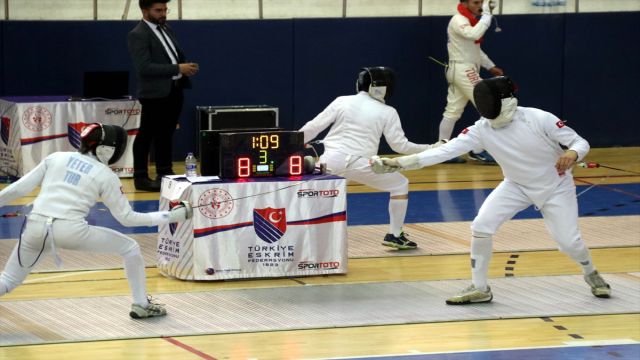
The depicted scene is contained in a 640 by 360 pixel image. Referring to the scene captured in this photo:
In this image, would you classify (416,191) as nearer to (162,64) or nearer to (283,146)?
(162,64)

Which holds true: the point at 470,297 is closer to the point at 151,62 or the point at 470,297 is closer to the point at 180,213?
the point at 180,213

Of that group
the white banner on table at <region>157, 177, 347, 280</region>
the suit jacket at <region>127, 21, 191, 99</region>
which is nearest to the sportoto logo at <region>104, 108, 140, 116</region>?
the suit jacket at <region>127, 21, 191, 99</region>

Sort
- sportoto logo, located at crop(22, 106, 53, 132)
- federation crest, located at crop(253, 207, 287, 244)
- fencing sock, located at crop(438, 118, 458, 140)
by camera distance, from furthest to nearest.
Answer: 1. fencing sock, located at crop(438, 118, 458, 140)
2. sportoto logo, located at crop(22, 106, 53, 132)
3. federation crest, located at crop(253, 207, 287, 244)

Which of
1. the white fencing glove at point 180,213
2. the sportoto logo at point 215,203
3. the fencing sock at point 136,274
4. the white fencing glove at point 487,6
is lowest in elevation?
the fencing sock at point 136,274

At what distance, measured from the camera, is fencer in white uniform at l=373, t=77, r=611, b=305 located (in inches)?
330

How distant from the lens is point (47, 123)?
13.6m

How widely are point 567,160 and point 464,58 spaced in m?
6.70

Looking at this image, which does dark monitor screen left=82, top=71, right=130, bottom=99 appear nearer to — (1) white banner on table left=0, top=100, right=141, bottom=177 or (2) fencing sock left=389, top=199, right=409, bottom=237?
(1) white banner on table left=0, top=100, right=141, bottom=177

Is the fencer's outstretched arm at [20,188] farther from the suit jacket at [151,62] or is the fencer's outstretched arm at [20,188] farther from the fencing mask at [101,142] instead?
the suit jacket at [151,62]

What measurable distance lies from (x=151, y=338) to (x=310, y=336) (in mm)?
963

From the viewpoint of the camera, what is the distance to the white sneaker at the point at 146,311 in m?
8.05

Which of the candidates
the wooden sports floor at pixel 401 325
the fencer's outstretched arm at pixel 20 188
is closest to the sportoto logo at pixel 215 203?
the wooden sports floor at pixel 401 325

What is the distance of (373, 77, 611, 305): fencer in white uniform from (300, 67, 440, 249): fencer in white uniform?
1.50 meters

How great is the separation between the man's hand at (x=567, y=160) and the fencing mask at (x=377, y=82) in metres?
2.18
